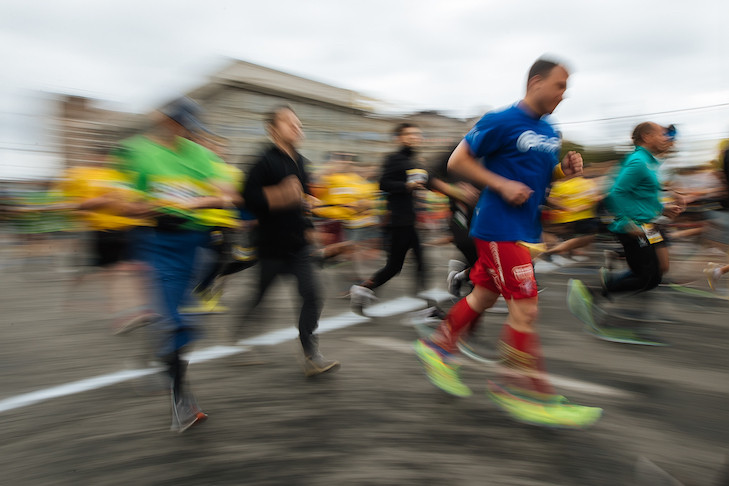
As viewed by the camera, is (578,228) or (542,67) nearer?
(542,67)

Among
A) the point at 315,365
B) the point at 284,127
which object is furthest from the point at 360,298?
the point at 284,127

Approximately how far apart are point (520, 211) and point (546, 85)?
0.67m

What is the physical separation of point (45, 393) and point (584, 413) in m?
3.39

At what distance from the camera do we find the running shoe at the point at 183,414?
2.92 m

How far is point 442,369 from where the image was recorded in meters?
3.19

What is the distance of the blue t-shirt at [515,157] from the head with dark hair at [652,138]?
1.96 metres

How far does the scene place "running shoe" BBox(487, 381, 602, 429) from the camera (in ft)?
8.96

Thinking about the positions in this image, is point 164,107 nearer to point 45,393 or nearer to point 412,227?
point 45,393

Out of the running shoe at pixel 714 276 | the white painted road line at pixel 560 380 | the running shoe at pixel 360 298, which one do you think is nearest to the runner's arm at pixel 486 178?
the white painted road line at pixel 560 380

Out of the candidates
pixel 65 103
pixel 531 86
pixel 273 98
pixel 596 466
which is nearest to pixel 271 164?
pixel 531 86

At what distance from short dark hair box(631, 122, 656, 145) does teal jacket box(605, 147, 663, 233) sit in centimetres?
7

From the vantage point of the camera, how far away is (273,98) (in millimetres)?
33000

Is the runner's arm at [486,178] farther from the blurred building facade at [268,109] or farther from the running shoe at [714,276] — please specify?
the blurred building facade at [268,109]

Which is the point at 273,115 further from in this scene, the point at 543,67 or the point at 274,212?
the point at 543,67
